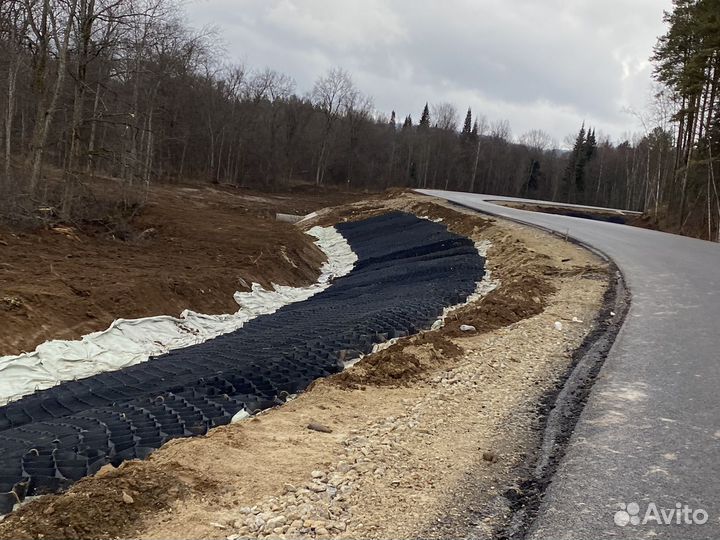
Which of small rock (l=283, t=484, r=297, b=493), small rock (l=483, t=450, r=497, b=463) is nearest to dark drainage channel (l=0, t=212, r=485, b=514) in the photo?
small rock (l=283, t=484, r=297, b=493)

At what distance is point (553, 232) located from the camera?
56.6ft

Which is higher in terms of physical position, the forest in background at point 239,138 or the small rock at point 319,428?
the forest in background at point 239,138

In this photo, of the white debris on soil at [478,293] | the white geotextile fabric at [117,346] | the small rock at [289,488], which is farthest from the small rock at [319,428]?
the white geotextile fabric at [117,346]

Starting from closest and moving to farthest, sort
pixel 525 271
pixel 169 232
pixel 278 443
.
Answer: pixel 278 443 → pixel 525 271 → pixel 169 232

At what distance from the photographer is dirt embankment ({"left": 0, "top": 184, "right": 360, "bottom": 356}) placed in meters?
8.96

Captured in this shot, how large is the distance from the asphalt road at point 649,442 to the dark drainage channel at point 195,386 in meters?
2.95

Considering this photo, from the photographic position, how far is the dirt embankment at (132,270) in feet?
29.4

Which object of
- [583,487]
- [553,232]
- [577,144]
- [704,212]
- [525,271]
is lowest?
[583,487]

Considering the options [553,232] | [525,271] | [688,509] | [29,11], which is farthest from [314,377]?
[29,11]

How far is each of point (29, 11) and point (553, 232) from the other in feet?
57.8

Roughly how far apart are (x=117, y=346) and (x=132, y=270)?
11.7ft

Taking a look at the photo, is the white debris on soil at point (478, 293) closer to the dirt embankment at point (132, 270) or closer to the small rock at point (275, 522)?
the small rock at point (275, 522)

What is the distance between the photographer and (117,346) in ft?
29.9

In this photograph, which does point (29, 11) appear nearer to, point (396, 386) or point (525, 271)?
point (525, 271)
